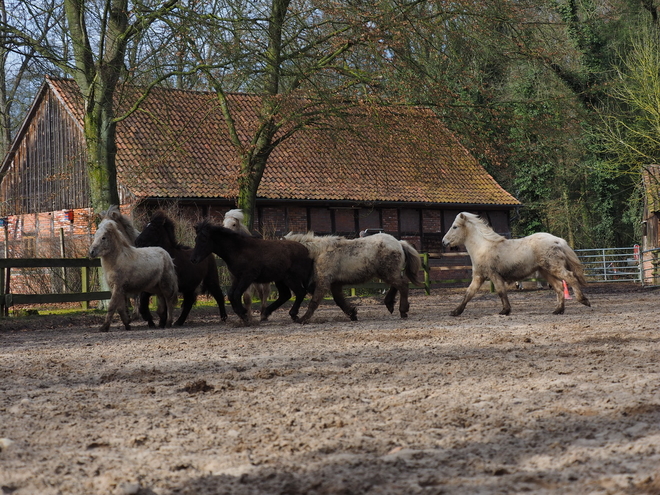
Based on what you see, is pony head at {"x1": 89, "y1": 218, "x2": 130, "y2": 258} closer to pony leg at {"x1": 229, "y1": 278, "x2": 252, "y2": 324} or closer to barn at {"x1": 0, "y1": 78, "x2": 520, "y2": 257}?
pony leg at {"x1": 229, "y1": 278, "x2": 252, "y2": 324}

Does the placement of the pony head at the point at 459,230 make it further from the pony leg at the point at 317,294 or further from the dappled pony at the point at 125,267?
the dappled pony at the point at 125,267

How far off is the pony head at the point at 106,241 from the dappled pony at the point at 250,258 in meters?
1.20

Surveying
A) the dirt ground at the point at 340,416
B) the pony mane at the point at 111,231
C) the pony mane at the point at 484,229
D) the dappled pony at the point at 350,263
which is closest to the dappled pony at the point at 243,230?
the dappled pony at the point at 350,263

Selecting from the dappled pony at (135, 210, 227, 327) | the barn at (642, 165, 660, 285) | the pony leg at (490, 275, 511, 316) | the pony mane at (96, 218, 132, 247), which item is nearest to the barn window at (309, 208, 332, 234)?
the barn at (642, 165, 660, 285)

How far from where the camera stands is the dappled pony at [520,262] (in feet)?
46.5

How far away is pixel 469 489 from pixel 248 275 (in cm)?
988

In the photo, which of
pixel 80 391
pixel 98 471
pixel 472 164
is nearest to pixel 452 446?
pixel 98 471

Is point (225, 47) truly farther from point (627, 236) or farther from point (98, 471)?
point (627, 236)

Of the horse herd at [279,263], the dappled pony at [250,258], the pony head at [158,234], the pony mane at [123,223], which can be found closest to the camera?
the horse herd at [279,263]

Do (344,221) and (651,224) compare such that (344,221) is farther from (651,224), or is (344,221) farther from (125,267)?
(125,267)

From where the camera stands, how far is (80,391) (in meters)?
6.77

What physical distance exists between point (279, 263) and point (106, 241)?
269 centimetres

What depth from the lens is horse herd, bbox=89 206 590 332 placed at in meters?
13.0

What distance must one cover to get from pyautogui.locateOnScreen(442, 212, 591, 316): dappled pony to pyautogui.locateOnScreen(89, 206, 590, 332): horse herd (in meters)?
0.02
